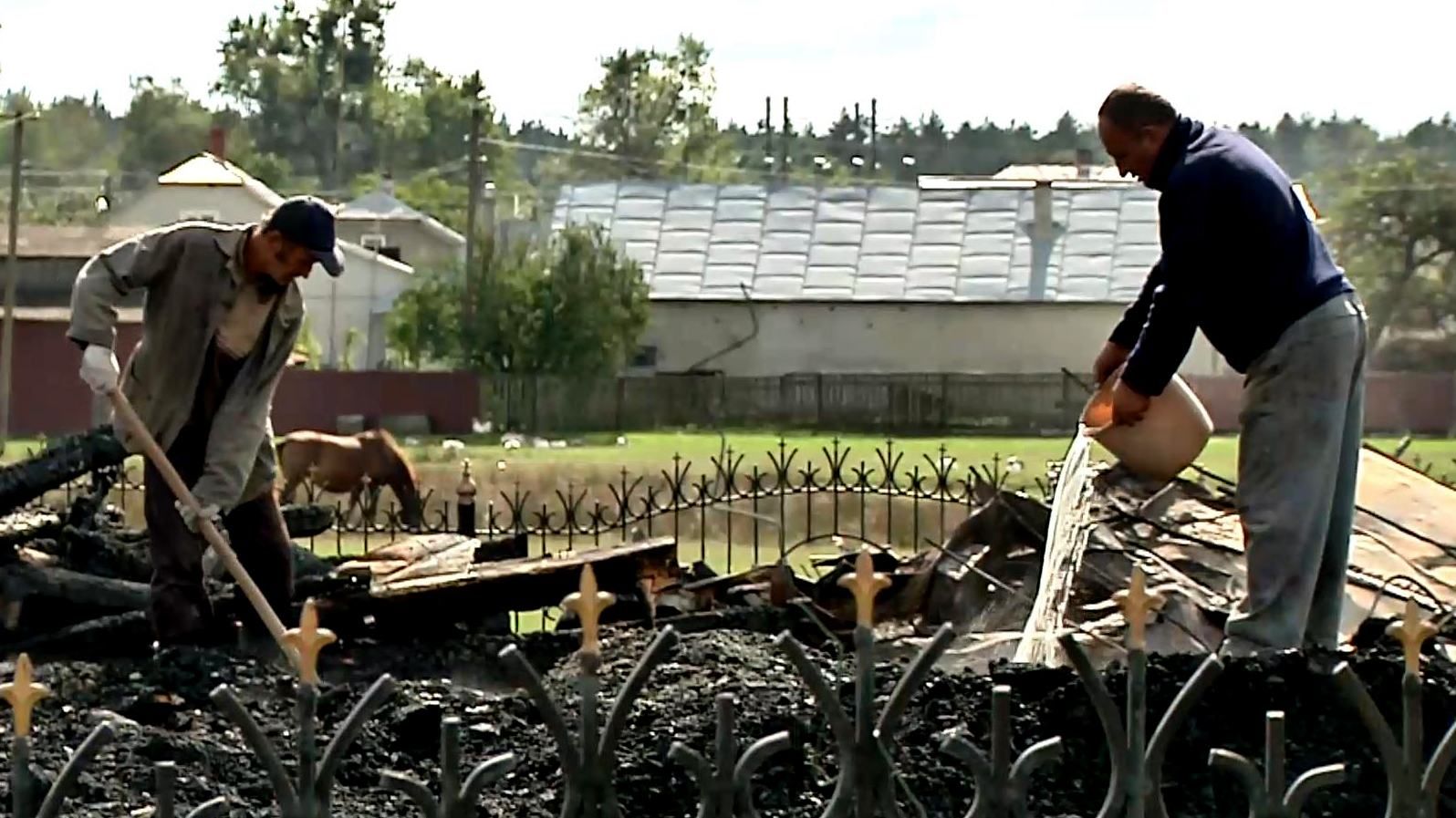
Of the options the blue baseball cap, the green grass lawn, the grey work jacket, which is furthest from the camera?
the green grass lawn

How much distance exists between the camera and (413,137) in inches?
3460

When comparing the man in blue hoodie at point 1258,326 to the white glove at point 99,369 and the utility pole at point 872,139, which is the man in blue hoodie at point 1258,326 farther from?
the utility pole at point 872,139

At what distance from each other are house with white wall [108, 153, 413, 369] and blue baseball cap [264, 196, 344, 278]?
42.6 m

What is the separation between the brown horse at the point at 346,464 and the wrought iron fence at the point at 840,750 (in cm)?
1866

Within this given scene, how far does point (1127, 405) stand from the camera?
19.1 feet

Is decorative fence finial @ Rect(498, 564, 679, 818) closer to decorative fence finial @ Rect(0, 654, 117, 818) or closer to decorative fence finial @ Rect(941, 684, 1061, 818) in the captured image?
decorative fence finial @ Rect(941, 684, 1061, 818)

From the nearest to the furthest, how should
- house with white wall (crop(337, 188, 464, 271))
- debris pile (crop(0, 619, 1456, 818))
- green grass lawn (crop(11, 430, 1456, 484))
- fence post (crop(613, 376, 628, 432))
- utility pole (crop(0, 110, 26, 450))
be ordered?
1. debris pile (crop(0, 619, 1456, 818))
2. green grass lawn (crop(11, 430, 1456, 484))
3. utility pole (crop(0, 110, 26, 450))
4. fence post (crop(613, 376, 628, 432))
5. house with white wall (crop(337, 188, 464, 271))

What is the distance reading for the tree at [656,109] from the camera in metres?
83.2

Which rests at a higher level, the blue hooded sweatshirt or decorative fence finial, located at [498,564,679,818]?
the blue hooded sweatshirt

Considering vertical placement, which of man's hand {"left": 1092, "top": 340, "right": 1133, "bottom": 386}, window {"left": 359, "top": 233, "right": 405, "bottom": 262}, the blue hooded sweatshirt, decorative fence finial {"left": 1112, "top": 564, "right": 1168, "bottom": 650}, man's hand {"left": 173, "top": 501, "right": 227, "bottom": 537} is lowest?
man's hand {"left": 173, "top": 501, "right": 227, "bottom": 537}

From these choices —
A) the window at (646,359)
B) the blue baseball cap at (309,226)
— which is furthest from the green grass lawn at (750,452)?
the blue baseball cap at (309,226)

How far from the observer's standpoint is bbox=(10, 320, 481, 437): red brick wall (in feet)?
129

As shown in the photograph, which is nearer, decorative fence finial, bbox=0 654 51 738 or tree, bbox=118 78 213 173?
decorative fence finial, bbox=0 654 51 738

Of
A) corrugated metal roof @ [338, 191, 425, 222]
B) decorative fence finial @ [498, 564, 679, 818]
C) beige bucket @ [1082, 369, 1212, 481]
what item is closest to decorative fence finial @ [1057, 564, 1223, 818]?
decorative fence finial @ [498, 564, 679, 818]
